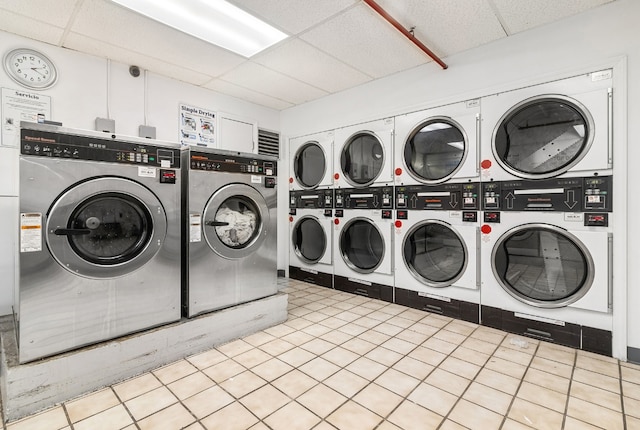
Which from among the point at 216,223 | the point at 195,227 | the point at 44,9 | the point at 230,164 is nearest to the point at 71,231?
the point at 195,227

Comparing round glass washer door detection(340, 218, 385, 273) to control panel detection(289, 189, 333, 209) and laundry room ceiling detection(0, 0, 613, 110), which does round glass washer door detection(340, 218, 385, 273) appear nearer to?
control panel detection(289, 189, 333, 209)

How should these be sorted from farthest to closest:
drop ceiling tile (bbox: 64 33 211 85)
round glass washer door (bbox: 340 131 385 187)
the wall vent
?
the wall vent, round glass washer door (bbox: 340 131 385 187), drop ceiling tile (bbox: 64 33 211 85)

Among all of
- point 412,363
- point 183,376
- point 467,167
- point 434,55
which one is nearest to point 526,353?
point 412,363

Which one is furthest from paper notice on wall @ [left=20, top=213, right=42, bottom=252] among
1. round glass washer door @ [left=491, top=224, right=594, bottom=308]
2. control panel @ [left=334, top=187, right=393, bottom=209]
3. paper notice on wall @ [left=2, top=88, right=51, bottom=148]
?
round glass washer door @ [left=491, top=224, right=594, bottom=308]

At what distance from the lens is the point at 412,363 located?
2.20 m

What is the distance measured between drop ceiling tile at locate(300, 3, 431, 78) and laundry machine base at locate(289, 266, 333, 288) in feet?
8.79

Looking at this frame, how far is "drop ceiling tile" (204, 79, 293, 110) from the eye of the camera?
398 cm

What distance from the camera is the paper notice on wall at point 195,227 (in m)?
2.33

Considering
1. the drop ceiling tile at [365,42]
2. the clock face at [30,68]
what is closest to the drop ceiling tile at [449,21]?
the drop ceiling tile at [365,42]

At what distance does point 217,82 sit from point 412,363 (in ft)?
12.4

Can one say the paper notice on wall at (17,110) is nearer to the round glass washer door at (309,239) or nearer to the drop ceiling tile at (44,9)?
the drop ceiling tile at (44,9)

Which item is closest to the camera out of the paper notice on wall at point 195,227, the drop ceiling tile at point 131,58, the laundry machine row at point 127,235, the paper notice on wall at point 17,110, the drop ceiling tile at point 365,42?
the laundry machine row at point 127,235

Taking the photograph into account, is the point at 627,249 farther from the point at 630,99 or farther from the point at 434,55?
the point at 434,55

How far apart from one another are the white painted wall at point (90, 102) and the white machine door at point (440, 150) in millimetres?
2687
